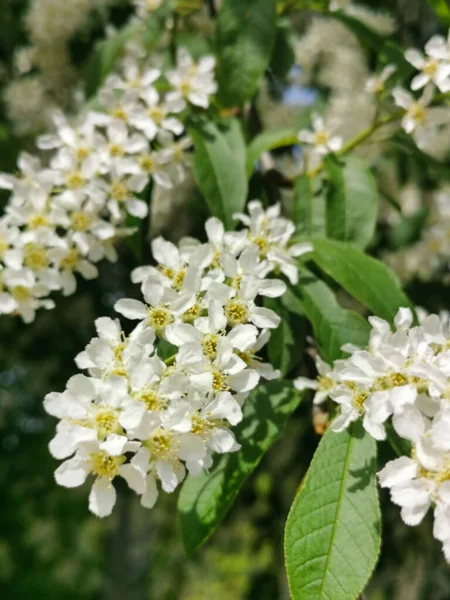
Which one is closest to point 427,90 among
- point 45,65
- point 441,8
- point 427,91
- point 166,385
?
point 427,91

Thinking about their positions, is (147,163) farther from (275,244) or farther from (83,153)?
(275,244)

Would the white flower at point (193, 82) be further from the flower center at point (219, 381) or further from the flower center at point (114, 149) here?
the flower center at point (219, 381)

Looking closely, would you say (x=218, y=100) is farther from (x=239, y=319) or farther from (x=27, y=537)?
(x=27, y=537)

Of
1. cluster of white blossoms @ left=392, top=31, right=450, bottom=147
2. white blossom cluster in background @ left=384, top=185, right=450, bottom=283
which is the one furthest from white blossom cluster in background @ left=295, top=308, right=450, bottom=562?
white blossom cluster in background @ left=384, top=185, right=450, bottom=283

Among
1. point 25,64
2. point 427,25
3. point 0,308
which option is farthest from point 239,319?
point 427,25

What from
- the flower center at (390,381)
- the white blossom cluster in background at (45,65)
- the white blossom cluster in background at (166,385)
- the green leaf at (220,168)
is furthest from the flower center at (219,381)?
the white blossom cluster in background at (45,65)
